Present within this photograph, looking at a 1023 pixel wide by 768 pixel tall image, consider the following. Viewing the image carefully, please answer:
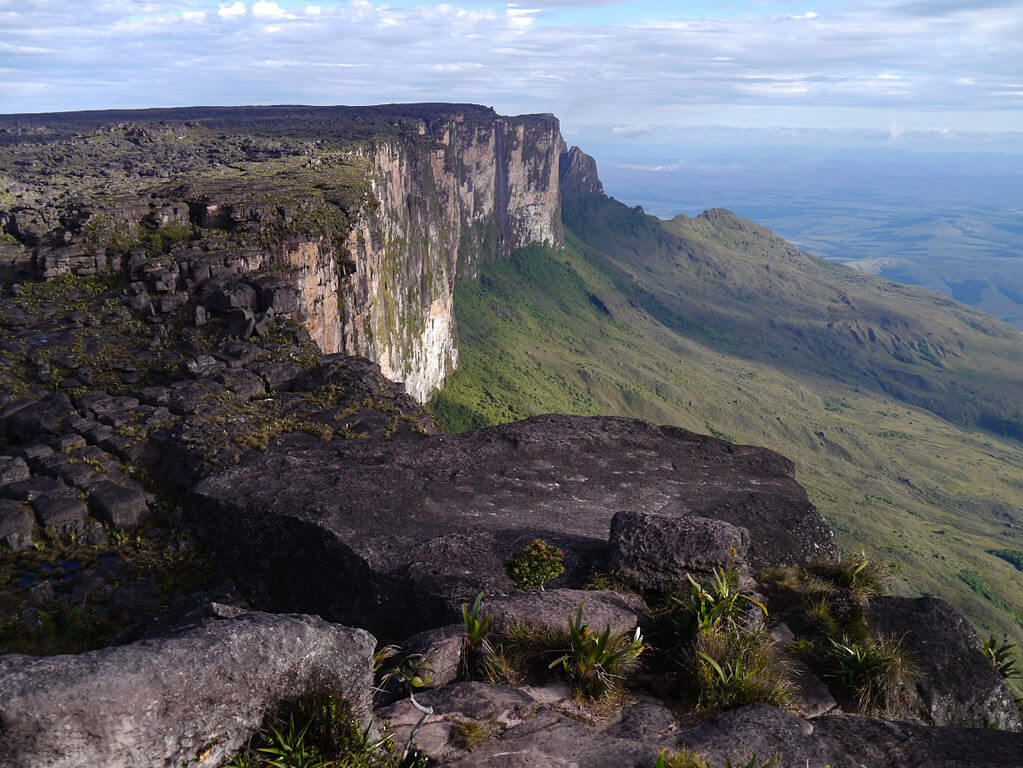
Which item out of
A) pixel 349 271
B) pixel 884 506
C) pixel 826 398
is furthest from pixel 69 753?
pixel 826 398

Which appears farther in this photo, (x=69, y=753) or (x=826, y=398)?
(x=826, y=398)

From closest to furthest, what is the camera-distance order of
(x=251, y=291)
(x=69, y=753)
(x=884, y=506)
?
1. (x=69, y=753)
2. (x=251, y=291)
3. (x=884, y=506)

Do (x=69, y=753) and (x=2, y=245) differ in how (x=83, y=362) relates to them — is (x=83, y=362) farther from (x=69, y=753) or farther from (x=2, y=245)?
(x=69, y=753)

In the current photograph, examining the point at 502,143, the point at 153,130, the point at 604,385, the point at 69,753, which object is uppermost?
the point at 502,143

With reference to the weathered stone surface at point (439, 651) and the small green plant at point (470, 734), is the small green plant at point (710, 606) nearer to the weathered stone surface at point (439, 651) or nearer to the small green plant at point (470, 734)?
the weathered stone surface at point (439, 651)

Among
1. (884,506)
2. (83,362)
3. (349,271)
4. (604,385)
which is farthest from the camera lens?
(604,385)

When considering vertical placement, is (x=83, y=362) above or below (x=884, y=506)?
above

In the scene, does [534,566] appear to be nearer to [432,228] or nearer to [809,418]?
[432,228]
